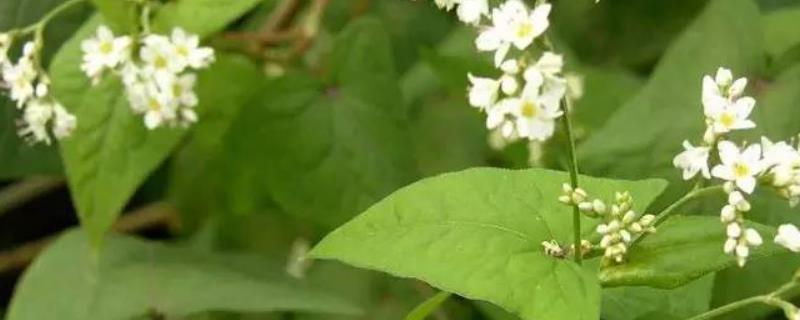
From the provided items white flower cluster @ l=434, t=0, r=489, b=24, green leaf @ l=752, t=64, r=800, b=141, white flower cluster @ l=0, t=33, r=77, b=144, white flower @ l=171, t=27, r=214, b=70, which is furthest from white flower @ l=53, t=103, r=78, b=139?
green leaf @ l=752, t=64, r=800, b=141

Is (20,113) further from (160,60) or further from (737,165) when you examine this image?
(737,165)

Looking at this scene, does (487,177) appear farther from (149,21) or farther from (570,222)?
(149,21)

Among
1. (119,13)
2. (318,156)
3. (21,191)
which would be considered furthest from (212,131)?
(21,191)

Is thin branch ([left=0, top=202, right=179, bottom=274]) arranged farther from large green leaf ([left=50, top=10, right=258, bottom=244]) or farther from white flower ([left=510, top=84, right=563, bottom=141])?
white flower ([left=510, top=84, right=563, bottom=141])

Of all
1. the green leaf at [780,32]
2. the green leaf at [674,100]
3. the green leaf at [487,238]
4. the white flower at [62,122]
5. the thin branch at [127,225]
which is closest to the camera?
the green leaf at [487,238]

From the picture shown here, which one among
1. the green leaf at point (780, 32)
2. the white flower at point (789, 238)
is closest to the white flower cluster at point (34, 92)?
the white flower at point (789, 238)

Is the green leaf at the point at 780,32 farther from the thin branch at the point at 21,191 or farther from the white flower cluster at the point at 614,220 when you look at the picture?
the thin branch at the point at 21,191

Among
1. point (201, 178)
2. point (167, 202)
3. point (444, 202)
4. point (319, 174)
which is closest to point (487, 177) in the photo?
point (444, 202)
